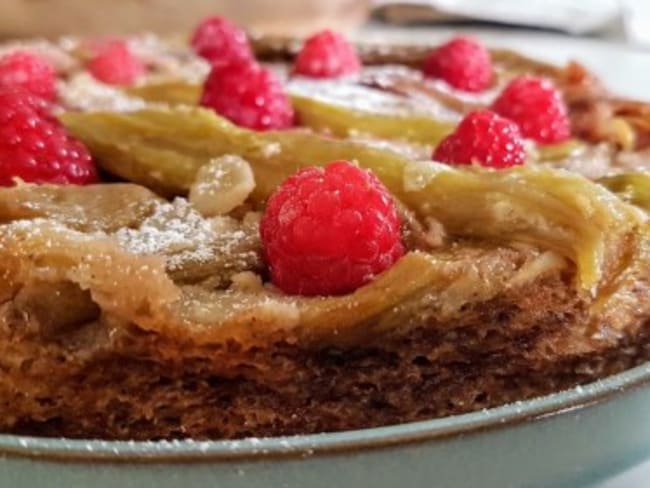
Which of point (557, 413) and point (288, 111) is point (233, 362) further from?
point (288, 111)

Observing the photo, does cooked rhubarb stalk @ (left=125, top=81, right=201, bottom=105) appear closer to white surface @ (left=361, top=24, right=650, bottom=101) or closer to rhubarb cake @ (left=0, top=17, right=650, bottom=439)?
rhubarb cake @ (left=0, top=17, right=650, bottom=439)

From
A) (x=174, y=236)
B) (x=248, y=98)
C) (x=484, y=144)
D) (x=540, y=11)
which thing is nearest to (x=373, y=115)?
(x=248, y=98)

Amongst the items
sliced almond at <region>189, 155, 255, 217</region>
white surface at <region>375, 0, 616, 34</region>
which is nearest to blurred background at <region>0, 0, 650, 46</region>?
white surface at <region>375, 0, 616, 34</region>

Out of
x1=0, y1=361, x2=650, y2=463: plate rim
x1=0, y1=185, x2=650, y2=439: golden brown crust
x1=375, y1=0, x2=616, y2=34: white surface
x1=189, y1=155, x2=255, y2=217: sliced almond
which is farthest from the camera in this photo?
x1=375, y1=0, x2=616, y2=34: white surface

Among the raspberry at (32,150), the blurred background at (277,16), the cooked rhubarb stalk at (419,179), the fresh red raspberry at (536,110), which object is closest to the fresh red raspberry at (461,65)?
the fresh red raspberry at (536,110)

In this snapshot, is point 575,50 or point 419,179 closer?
point 419,179

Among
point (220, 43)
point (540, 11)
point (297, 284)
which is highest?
point (297, 284)

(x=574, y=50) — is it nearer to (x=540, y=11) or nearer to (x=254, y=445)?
(x=540, y=11)
